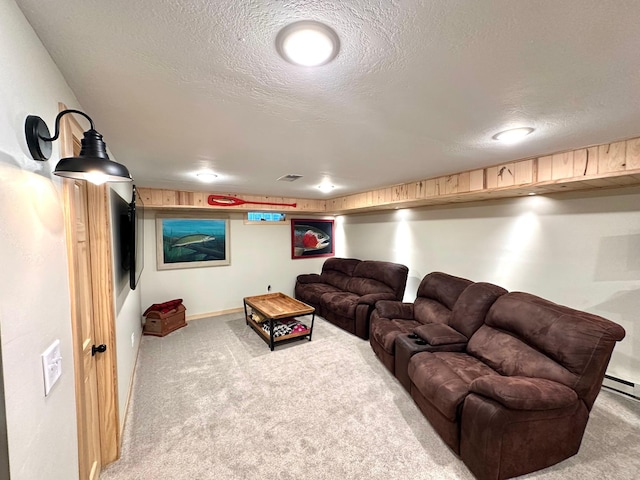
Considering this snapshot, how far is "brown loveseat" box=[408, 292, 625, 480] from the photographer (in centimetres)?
167

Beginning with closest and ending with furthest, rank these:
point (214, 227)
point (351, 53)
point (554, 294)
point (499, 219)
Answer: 1. point (351, 53)
2. point (554, 294)
3. point (499, 219)
4. point (214, 227)

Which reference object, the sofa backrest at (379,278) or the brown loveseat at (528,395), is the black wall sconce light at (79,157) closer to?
the brown loveseat at (528,395)

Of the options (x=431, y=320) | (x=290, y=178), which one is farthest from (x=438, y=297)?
(x=290, y=178)

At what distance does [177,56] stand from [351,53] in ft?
2.20

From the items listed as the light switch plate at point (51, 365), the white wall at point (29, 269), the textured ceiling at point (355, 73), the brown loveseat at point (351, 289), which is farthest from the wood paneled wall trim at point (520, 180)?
the light switch plate at point (51, 365)

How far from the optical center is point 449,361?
7.98 ft

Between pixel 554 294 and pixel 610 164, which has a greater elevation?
pixel 610 164

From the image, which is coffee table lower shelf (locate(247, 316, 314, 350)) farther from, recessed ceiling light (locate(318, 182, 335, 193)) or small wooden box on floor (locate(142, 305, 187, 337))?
recessed ceiling light (locate(318, 182, 335, 193))

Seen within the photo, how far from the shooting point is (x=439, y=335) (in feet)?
8.82

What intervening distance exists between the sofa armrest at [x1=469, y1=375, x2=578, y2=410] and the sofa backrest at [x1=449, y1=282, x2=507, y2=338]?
3.06ft

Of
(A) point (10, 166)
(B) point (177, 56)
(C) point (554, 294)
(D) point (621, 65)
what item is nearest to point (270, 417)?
(A) point (10, 166)

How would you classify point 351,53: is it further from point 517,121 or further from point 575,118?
point 575,118

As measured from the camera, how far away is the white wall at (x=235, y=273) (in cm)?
461

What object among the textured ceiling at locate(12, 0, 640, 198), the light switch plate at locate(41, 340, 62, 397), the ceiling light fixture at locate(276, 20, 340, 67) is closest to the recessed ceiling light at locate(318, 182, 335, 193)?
the textured ceiling at locate(12, 0, 640, 198)
